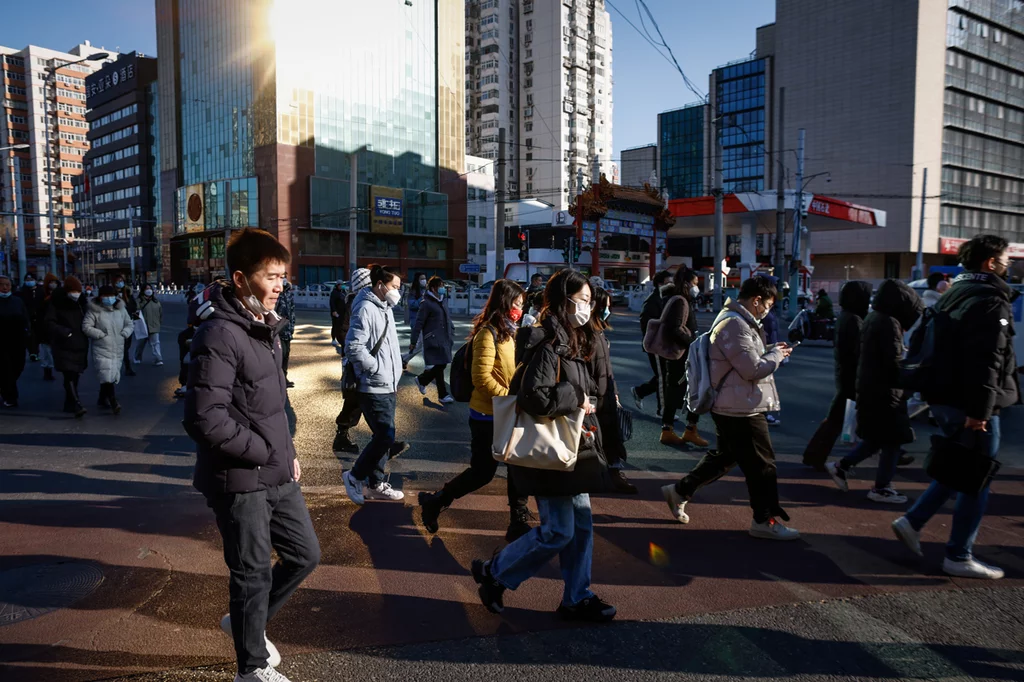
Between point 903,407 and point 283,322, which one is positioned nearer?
point 283,322

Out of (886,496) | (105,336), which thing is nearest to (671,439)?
(886,496)

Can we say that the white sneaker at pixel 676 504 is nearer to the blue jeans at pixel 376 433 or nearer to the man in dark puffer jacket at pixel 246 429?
the blue jeans at pixel 376 433

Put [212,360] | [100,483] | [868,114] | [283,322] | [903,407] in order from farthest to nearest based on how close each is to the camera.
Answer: [868,114]
[100,483]
[903,407]
[283,322]
[212,360]

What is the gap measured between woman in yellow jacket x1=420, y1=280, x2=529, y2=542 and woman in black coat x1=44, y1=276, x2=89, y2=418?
629 centimetres

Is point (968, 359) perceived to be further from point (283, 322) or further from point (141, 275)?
point (141, 275)

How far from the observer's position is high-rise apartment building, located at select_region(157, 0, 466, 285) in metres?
60.9

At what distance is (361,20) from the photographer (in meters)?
63.8

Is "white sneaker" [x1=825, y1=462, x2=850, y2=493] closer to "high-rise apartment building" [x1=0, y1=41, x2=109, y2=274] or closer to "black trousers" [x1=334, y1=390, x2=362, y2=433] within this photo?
"black trousers" [x1=334, y1=390, x2=362, y2=433]

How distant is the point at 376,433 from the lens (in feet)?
17.8

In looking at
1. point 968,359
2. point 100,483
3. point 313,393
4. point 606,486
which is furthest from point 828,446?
point 313,393

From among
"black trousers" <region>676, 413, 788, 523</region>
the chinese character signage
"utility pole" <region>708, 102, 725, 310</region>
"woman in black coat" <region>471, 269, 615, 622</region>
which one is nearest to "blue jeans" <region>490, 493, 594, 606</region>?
"woman in black coat" <region>471, 269, 615, 622</region>

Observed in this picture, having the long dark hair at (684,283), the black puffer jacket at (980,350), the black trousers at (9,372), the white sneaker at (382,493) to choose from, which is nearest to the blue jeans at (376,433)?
the white sneaker at (382,493)

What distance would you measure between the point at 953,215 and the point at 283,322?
6835 cm

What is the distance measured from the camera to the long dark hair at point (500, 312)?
4625 millimetres
